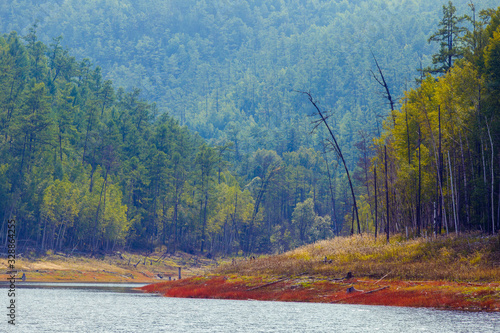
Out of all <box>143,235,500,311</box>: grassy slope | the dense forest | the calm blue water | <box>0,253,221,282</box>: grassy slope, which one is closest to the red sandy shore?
<box>143,235,500,311</box>: grassy slope

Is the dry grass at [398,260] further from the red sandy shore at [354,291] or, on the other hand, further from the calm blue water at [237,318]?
the calm blue water at [237,318]

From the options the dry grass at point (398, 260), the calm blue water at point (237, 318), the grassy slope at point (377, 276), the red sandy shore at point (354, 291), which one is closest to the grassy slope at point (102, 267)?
the red sandy shore at point (354, 291)

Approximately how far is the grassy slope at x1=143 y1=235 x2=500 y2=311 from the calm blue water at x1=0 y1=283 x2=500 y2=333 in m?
1.75

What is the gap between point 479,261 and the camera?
119ft

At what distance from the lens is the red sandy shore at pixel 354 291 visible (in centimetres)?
3145

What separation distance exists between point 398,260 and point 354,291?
5910 mm

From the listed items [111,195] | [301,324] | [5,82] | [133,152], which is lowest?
[301,324]

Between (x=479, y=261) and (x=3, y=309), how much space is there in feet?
104

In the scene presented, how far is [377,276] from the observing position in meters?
40.6

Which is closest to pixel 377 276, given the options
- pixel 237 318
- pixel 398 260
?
pixel 398 260

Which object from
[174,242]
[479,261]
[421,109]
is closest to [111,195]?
[174,242]

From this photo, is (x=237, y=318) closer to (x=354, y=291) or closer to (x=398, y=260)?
(x=354, y=291)

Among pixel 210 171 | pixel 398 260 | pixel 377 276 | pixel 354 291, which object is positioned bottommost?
pixel 354 291

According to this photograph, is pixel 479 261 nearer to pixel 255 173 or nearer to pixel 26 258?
pixel 26 258
